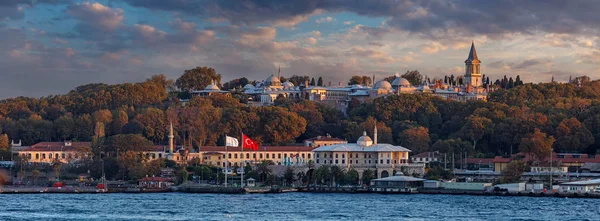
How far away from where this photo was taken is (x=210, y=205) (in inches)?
2232

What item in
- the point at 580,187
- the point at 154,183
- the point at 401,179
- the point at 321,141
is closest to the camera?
the point at 580,187

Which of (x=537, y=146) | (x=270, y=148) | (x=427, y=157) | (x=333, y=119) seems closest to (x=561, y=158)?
(x=537, y=146)

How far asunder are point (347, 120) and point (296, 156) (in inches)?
496

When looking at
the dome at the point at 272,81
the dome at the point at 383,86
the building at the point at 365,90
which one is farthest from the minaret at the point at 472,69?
the dome at the point at 272,81

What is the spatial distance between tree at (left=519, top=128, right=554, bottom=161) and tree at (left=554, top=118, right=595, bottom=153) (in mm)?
2971

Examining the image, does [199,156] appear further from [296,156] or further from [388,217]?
[388,217]

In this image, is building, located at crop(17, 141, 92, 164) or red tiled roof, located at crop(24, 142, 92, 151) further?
red tiled roof, located at crop(24, 142, 92, 151)

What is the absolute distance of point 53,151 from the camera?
83.8m

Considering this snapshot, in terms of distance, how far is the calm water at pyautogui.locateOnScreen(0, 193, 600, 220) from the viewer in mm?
51000

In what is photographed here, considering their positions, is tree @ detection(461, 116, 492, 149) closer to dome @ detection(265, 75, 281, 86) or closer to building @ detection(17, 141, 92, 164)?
building @ detection(17, 141, 92, 164)

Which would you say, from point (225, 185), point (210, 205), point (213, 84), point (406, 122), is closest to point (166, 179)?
point (225, 185)

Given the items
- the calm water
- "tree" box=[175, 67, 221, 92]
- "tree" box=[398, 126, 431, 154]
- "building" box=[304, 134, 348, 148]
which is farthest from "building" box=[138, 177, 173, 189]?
"tree" box=[175, 67, 221, 92]

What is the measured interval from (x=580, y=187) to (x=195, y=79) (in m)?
58.3

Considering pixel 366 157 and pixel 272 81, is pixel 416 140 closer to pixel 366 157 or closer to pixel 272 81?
pixel 366 157
